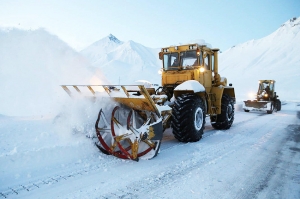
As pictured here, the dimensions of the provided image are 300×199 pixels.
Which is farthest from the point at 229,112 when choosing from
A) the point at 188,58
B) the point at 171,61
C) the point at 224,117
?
the point at 171,61

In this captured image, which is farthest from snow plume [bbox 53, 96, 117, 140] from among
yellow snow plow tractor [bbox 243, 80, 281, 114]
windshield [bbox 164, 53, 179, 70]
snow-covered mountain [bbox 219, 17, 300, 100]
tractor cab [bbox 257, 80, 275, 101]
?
→ snow-covered mountain [bbox 219, 17, 300, 100]

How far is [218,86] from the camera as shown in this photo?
24.9 ft

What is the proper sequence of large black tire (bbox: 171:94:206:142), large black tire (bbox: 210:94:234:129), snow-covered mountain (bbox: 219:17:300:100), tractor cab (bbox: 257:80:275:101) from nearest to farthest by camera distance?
large black tire (bbox: 171:94:206:142), large black tire (bbox: 210:94:234:129), tractor cab (bbox: 257:80:275:101), snow-covered mountain (bbox: 219:17:300:100)

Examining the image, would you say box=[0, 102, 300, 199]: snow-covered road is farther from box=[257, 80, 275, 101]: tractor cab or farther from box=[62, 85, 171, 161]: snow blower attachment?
box=[257, 80, 275, 101]: tractor cab

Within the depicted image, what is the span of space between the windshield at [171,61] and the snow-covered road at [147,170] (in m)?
2.67

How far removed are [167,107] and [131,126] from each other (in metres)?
1.18

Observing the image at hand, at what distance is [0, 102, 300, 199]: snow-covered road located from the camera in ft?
9.89

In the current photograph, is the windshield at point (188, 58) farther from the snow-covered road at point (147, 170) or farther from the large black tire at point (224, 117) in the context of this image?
the snow-covered road at point (147, 170)

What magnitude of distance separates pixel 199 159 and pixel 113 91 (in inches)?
88.4

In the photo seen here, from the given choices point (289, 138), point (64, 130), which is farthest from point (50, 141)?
point (289, 138)

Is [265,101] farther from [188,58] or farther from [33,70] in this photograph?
[33,70]

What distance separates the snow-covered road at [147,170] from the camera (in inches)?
119

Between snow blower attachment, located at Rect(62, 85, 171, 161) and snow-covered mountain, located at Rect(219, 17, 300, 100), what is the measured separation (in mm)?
33069

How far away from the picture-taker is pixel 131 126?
424 cm
